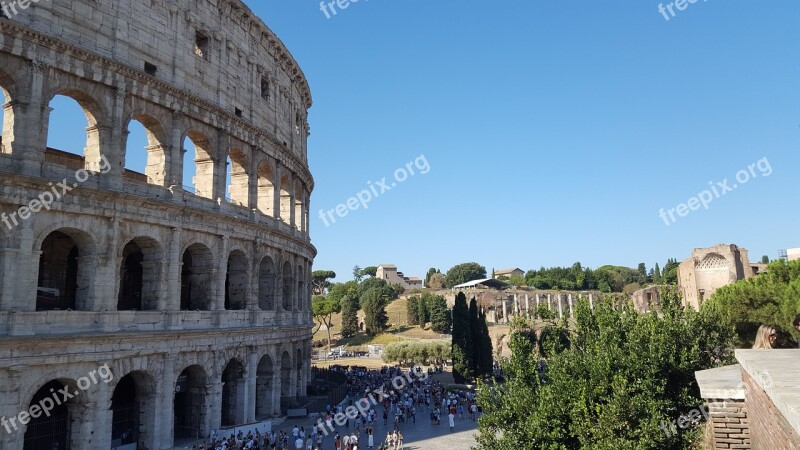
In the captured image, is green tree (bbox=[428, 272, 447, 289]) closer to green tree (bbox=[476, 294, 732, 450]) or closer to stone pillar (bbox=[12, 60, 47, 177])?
stone pillar (bbox=[12, 60, 47, 177])

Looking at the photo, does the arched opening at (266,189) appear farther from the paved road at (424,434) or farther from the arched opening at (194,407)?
the paved road at (424,434)

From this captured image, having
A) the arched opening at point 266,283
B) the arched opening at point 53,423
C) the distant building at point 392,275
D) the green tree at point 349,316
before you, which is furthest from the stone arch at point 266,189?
the distant building at point 392,275

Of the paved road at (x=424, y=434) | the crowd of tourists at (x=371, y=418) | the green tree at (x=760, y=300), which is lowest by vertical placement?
the paved road at (x=424, y=434)

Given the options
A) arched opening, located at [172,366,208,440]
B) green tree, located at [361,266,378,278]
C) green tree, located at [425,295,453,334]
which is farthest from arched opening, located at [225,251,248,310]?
green tree, located at [361,266,378,278]

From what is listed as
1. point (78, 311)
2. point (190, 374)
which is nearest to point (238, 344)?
point (190, 374)

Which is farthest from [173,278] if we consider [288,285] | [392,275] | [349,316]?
[392,275]

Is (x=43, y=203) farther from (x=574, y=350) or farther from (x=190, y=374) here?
(x=574, y=350)

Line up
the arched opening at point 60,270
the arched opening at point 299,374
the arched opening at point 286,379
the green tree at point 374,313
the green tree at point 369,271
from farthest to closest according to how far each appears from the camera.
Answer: the green tree at point 369,271
the green tree at point 374,313
the arched opening at point 299,374
the arched opening at point 286,379
the arched opening at point 60,270

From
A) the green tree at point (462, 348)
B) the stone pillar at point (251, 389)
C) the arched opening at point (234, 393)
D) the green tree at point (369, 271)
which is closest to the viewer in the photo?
the arched opening at point (234, 393)
